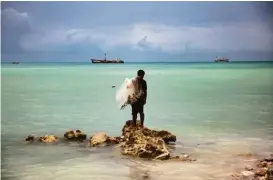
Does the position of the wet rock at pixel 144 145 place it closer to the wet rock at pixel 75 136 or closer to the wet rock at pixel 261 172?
the wet rock at pixel 75 136

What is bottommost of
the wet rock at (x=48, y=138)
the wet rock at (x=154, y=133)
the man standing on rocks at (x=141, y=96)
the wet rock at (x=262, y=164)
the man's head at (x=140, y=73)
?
the wet rock at (x=262, y=164)

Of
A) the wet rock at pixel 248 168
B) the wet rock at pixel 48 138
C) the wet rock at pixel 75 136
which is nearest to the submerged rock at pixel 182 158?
the wet rock at pixel 248 168

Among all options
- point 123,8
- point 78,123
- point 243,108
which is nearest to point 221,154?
point 123,8

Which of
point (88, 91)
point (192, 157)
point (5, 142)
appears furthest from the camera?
point (88, 91)

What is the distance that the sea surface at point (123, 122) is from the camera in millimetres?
4301

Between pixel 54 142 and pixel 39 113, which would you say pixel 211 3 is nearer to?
pixel 54 142

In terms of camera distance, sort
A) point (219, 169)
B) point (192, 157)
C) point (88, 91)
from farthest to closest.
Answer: point (88, 91) → point (192, 157) → point (219, 169)

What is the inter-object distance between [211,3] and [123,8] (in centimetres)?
100

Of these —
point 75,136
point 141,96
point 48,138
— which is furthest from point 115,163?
point 48,138

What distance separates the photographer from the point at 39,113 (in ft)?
21.5

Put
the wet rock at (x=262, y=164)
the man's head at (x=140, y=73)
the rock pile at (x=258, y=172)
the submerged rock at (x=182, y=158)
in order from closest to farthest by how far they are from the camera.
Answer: the rock pile at (x=258, y=172), the wet rock at (x=262, y=164), the submerged rock at (x=182, y=158), the man's head at (x=140, y=73)

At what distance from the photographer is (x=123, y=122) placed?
20.5ft

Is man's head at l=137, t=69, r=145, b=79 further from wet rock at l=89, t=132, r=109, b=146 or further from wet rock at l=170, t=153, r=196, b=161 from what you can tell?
wet rock at l=170, t=153, r=196, b=161

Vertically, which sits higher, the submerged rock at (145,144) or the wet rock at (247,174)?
the submerged rock at (145,144)
